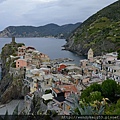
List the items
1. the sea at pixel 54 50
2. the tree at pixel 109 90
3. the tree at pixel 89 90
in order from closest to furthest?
1. the tree at pixel 89 90
2. the tree at pixel 109 90
3. the sea at pixel 54 50

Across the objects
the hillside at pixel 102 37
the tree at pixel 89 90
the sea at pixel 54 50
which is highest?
the hillside at pixel 102 37

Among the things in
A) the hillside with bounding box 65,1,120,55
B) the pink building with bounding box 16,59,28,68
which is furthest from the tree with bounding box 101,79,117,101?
the hillside with bounding box 65,1,120,55

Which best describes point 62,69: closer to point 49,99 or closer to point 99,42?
point 49,99

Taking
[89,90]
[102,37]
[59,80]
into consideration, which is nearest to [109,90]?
[89,90]

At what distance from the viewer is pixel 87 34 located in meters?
82.0

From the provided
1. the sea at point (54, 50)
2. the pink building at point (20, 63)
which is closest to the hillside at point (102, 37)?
the sea at point (54, 50)

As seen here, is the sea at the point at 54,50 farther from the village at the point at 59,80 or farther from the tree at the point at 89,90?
the tree at the point at 89,90

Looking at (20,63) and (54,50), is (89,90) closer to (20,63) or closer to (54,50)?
(20,63)

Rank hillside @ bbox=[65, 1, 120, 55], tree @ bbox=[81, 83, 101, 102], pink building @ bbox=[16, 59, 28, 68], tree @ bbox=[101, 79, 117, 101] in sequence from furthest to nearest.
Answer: hillside @ bbox=[65, 1, 120, 55]
pink building @ bbox=[16, 59, 28, 68]
tree @ bbox=[101, 79, 117, 101]
tree @ bbox=[81, 83, 101, 102]

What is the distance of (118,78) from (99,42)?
4470 cm

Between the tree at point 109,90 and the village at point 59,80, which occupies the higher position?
the tree at point 109,90

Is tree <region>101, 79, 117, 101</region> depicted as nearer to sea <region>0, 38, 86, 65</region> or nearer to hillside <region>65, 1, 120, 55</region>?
sea <region>0, 38, 86, 65</region>

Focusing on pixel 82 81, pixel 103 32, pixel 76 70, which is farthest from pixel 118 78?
pixel 103 32

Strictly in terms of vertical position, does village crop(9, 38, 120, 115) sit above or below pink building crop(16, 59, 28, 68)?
below
